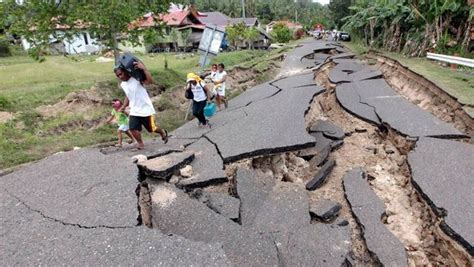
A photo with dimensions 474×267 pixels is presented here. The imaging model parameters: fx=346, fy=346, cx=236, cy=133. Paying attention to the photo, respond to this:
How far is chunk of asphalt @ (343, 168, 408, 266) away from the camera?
3.68 metres

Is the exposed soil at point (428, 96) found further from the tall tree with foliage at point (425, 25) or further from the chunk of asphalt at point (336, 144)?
the tall tree with foliage at point (425, 25)

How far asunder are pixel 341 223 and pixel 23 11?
445 inches

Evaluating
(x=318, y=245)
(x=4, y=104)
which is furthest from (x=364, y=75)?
(x=4, y=104)

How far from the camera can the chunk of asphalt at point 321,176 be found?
16.5 feet

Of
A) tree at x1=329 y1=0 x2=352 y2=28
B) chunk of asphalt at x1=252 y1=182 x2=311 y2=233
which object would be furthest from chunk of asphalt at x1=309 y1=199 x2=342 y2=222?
tree at x1=329 y1=0 x2=352 y2=28

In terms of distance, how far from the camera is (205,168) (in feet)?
16.2

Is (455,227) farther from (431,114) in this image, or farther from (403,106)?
(403,106)

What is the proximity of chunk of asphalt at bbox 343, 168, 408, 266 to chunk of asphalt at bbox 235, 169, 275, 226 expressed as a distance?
1123 millimetres

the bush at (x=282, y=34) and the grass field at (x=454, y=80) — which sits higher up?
the bush at (x=282, y=34)

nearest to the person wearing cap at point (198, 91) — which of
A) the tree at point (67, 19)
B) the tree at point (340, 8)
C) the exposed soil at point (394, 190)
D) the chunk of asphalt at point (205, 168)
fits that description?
the chunk of asphalt at point (205, 168)

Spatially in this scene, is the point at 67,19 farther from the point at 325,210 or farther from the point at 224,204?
the point at 325,210

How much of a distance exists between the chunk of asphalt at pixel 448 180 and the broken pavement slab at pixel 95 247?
8.09 ft

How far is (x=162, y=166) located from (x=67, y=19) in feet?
27.9

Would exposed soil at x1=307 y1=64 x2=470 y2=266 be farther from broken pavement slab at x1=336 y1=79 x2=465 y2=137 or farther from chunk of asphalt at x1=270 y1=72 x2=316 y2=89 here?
chunk of asphalt at x1=270 y1=72 x2=316 y2=89
